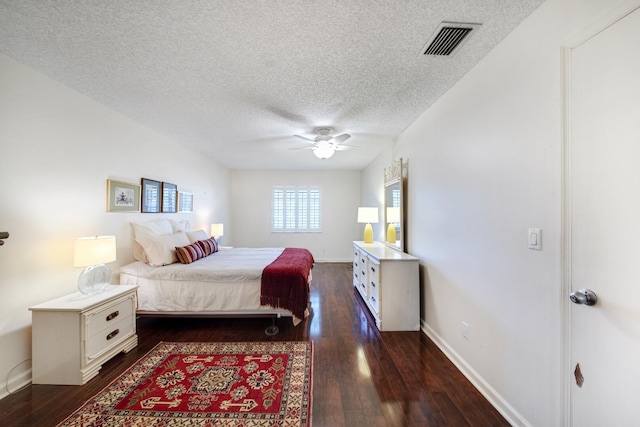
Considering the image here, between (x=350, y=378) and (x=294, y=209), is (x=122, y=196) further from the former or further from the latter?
(x=294, y=209)

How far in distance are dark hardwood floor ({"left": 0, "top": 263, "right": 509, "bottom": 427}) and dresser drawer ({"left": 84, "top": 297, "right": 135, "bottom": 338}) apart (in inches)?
14.1

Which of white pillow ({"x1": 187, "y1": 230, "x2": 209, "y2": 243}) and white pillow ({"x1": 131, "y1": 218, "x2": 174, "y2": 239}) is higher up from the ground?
white pillow ({"x1": 131, "y1": 218, "x2": 174, "y2": 239})

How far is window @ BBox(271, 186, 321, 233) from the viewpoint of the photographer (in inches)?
274

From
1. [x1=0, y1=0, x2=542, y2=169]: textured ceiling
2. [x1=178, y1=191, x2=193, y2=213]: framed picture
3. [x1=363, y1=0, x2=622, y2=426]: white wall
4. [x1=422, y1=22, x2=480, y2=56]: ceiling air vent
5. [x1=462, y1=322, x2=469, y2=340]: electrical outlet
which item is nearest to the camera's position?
[x1=363, y1=0, x2=622, y2=426]: white wall

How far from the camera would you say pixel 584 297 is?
118 cm

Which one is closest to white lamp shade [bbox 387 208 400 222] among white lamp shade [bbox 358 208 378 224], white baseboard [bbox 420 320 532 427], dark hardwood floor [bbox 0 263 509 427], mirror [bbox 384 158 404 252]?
mirror [bbox 384 158 404 252]

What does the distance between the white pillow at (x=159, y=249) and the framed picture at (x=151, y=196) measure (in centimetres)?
53

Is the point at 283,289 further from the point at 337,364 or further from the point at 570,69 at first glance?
the point at 570,69

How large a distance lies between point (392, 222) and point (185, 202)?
3.55 metres

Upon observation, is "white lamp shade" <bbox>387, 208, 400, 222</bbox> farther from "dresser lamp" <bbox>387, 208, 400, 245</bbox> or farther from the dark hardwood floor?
the dark hardwood floor

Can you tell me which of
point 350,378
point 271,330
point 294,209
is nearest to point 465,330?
point 350,378

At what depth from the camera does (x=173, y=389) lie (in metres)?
1.91

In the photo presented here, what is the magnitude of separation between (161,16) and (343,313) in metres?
3.35

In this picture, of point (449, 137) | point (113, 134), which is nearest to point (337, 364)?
point (449, 137)
